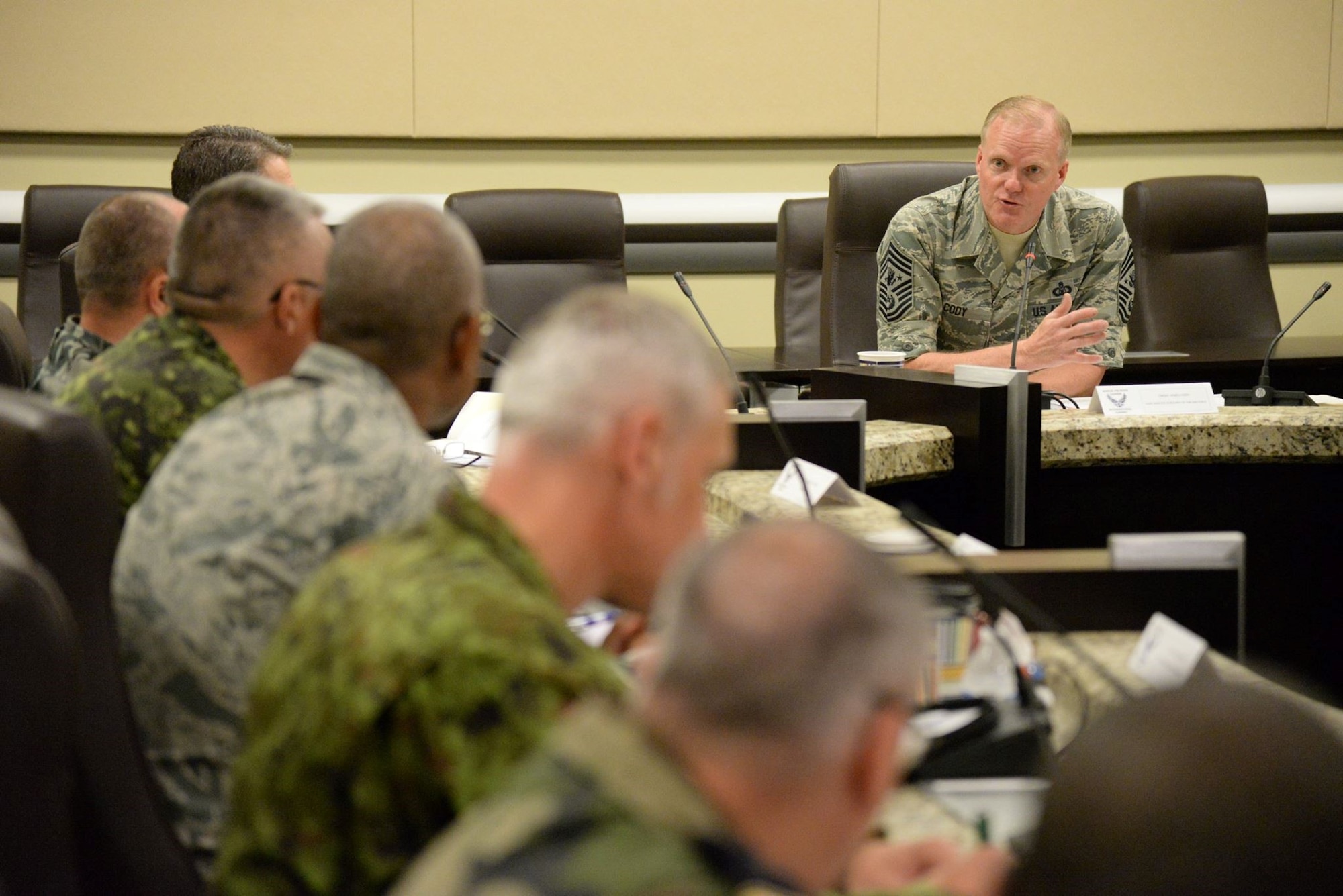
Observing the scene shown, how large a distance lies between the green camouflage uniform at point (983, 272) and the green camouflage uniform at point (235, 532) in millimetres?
2137

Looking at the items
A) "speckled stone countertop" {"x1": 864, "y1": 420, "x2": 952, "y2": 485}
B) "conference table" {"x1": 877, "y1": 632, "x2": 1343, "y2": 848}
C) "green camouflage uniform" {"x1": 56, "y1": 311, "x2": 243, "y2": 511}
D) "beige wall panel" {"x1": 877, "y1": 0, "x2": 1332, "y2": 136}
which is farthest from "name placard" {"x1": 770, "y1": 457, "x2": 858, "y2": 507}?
"beige wall panel" {"x1": 877, "y1": 0, "x2": 1332, "y2": 136}

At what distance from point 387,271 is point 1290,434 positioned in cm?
162

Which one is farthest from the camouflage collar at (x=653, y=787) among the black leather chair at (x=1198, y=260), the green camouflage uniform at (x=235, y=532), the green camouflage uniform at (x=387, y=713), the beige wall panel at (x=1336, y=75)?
the beige wall panel at (x=1336, y=75)

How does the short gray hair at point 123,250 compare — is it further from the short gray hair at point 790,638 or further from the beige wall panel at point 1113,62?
the beige wall panel at point 1113,62

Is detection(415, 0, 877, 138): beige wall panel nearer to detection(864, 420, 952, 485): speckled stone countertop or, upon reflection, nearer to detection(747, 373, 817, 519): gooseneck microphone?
detection(864, 420, 952, 485): speckled stone countertop

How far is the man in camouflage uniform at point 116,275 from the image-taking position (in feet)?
6.82

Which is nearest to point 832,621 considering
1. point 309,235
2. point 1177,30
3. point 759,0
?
point 309,235

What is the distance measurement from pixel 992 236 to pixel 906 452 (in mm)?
1149

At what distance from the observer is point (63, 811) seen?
0.84 meters

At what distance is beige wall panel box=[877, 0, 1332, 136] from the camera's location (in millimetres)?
4820

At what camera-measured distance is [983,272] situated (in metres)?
3.23

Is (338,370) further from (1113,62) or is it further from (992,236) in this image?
(1113,62)

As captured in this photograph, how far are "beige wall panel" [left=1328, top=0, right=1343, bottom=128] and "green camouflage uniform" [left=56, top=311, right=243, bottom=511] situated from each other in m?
4.53

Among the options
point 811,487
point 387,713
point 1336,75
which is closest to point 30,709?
point 387,713
